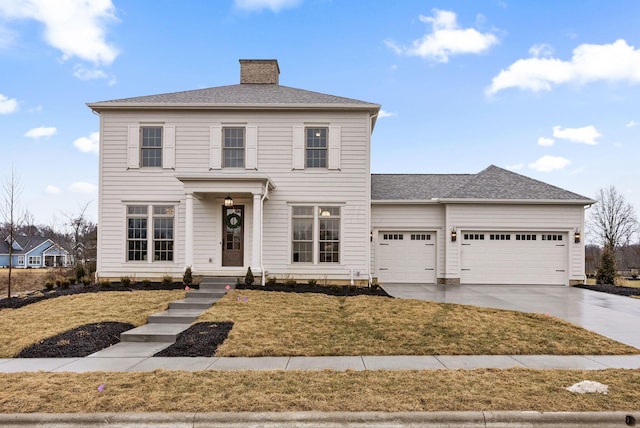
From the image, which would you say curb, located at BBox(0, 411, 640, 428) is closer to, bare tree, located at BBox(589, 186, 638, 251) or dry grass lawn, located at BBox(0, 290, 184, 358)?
dry grass lawn, located at BBox(0, 290, 184, 358)

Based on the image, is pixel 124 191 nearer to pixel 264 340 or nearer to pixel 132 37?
pixel 132 37

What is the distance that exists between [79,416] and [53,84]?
64.3 ft

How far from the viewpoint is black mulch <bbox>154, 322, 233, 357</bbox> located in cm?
590

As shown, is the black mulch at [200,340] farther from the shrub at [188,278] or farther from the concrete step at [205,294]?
the shrub at [188,278]

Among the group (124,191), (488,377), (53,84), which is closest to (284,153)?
(124,191)

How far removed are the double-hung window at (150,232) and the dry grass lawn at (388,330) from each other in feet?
15.6

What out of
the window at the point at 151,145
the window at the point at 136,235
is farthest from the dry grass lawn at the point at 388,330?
the window at the point at 151,145

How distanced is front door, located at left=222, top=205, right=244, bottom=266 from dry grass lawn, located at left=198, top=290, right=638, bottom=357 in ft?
11.0

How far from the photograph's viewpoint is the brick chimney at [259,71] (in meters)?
15.5

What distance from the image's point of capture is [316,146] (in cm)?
1280

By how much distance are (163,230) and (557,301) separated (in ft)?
41.7

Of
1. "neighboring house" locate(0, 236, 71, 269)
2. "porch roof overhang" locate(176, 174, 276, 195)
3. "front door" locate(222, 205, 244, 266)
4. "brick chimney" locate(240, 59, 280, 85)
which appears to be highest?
"brick chimney" locate(240, 59, 280, 85)

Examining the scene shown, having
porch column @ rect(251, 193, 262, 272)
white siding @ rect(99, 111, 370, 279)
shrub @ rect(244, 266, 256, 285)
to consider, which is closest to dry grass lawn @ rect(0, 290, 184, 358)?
shrub @ rect(244, 266, 256, 285)

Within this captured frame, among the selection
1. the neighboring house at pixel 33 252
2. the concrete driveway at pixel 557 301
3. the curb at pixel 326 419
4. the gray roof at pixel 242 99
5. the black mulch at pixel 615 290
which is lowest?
the neighboring house at pixel 33 252
